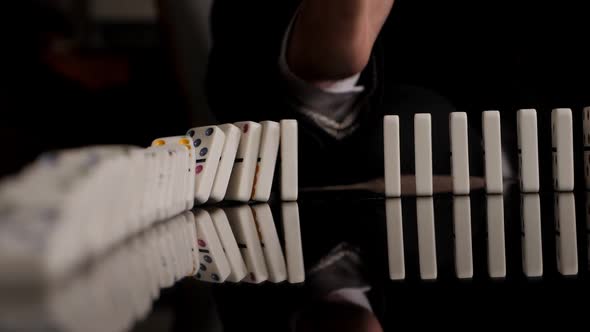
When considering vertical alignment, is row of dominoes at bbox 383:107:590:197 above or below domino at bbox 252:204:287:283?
above

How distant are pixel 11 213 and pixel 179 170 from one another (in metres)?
0.48

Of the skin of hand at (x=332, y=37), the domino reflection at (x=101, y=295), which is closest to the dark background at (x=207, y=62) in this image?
the skin of hand at (x=332, y=37)

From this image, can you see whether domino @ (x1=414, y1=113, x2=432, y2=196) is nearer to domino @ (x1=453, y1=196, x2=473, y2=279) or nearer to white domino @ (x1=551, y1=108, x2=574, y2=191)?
domino @ (x1=453, y1=196, x2=473, y2=279)

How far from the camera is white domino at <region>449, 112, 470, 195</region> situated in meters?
1.05

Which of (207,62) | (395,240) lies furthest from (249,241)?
(207,62)

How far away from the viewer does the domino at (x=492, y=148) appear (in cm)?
105

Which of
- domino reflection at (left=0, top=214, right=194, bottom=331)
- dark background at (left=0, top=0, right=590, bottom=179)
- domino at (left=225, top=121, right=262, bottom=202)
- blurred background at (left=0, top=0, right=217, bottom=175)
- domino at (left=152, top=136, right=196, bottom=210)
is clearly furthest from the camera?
blurred background at (left=0, top=0, right=217, bottom=175)

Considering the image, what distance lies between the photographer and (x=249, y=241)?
2.37 feet

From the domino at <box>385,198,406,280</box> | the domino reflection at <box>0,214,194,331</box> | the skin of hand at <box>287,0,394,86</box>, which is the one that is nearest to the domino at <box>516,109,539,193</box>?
the domino at <box>385,198,406,280</box>

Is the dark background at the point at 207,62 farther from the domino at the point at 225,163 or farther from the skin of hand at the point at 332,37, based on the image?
the domino at the point at 225,163

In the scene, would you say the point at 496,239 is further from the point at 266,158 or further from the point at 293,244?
the point at 266,158

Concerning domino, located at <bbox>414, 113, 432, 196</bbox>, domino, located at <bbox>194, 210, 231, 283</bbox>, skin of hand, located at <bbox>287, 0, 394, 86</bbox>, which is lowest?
domino, located at <bbox>194, 210, 231, 283</bbox>

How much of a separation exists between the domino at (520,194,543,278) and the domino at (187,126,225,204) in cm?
49

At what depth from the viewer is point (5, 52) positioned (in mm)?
2488
